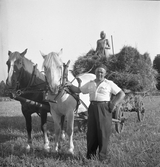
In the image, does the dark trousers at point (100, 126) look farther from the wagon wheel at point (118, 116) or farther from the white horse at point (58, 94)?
the wagon wheel at point (118, 116)

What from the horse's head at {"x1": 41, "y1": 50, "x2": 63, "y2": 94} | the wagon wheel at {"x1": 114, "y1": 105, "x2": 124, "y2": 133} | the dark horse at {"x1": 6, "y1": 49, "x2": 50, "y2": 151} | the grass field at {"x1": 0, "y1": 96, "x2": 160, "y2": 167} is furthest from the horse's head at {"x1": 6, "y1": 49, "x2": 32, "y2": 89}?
the wagon wheel at {"x1": 114, "y1": 105, "x2": 124, "y2": 133}

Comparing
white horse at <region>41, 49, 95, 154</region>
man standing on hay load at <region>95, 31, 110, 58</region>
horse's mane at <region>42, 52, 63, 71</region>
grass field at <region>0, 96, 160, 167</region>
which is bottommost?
grass field at <region>0, 96, 160, 167</region>

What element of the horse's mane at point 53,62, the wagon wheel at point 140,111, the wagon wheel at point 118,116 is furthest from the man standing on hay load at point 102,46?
the wagon wheel at point 140,111

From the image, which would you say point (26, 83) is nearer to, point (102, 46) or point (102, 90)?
point (102, 90)

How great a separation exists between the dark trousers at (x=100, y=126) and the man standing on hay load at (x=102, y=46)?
1609 millimetres

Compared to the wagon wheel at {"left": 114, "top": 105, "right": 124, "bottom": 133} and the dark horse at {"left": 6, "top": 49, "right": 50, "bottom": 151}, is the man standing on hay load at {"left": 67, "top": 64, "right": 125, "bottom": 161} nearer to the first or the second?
the dark horse at {"left": 6, "top": 49, "right": 50, "bottom": 151}

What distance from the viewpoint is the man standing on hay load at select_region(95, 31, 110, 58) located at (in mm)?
4209

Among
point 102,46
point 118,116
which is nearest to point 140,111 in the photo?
point 118,116

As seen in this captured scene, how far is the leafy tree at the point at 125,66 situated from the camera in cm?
510

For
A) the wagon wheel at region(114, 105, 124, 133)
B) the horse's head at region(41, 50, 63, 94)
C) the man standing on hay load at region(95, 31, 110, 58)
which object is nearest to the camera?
the horse's head at region(41, 50, 63, 94)

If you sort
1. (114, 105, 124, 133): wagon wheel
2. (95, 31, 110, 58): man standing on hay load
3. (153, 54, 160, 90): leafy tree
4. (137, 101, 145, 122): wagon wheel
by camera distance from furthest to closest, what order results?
1. (137, 101, 145, 122): wagon wheel
2. (114, 105, 124, 133): wagon wheel
3. (153, 54, 160, 90): leafy tree
4. (95, 31, 110, 58): man standing on hay load

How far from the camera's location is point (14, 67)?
12.4 feet

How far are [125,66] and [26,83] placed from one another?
8.20ft

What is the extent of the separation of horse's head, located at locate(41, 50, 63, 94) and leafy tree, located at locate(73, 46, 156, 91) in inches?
64.9
